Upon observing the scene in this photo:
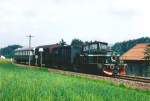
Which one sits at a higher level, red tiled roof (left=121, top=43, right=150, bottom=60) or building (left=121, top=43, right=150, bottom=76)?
red tiled roof (left=121, top=43, right=150, bottom=60)

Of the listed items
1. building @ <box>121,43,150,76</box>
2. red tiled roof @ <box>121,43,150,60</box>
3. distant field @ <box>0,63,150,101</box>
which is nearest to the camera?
distant field @ <box>0,63,150,101</box>

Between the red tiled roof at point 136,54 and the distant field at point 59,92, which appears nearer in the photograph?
the distant field at point 59,92

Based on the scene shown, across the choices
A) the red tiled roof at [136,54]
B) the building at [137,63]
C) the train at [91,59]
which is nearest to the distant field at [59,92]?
the train at [91,59]

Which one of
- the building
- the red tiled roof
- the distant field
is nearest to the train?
Answer: the building

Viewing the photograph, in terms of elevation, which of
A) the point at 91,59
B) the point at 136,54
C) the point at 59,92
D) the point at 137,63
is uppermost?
the point at 136,54

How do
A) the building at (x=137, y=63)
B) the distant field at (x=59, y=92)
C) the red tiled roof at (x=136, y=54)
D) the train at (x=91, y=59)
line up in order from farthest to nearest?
the red tiled roof at (x=136, y=54)
the building at (x=137, y=63)
the train at (x=91, y=59)
the distant field at (x=59, y=92)

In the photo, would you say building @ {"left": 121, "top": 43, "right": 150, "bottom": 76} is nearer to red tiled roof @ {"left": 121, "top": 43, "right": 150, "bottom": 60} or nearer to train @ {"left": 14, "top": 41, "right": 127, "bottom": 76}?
red tiled roof @ {"left": 121, "top": 43, "right": 150, "bottom": 60}

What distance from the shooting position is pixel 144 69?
1307 inches

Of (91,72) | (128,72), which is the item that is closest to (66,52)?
(91,72)

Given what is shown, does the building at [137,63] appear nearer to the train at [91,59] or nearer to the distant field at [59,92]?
the train at [91,59]

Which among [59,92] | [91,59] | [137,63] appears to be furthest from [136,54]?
[59,92]

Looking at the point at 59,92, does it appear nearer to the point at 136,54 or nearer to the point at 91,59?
the point at 91,59

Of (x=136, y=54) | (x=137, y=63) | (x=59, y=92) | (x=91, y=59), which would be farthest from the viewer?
(x=136, y=54)

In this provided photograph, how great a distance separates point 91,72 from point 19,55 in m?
31.3
